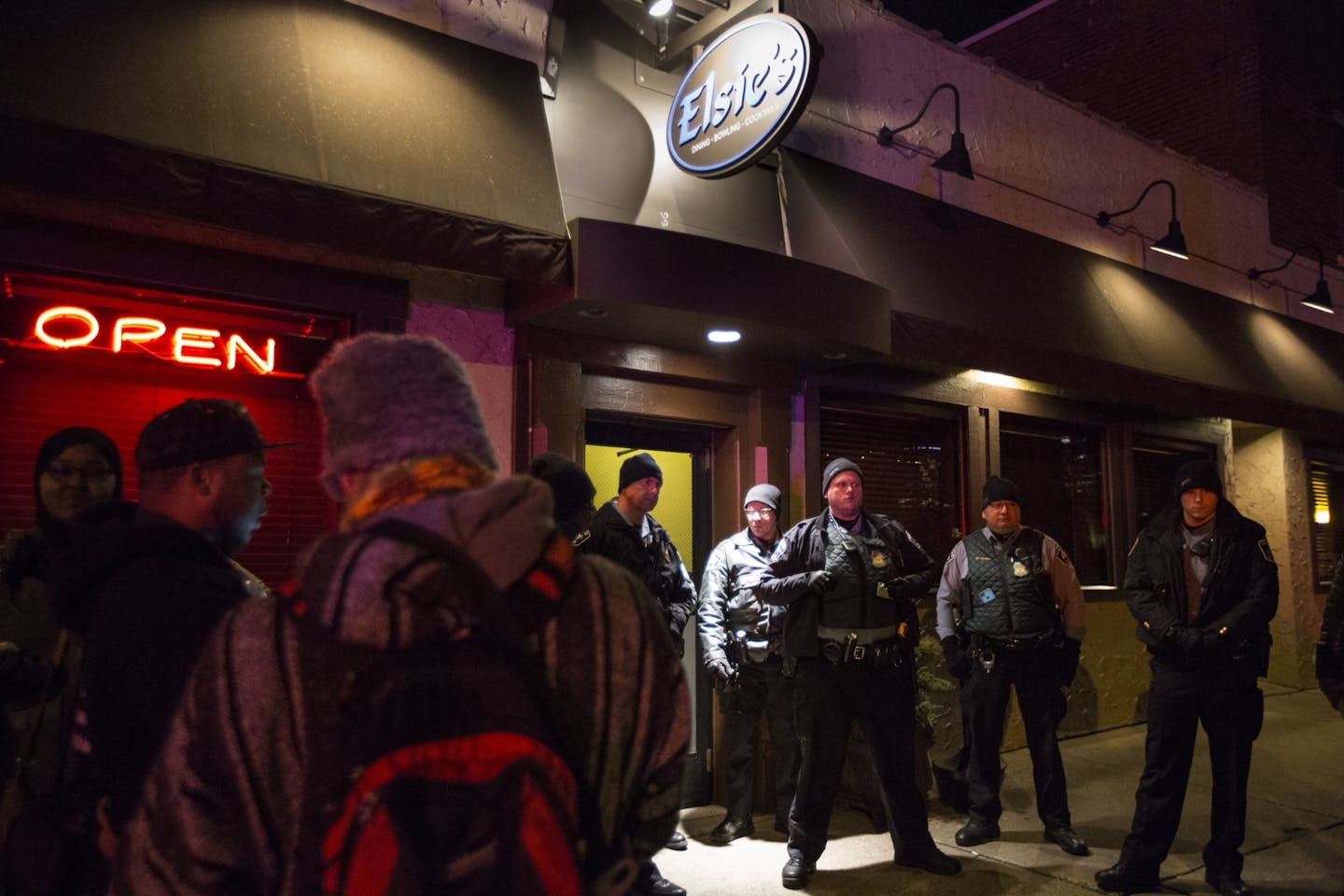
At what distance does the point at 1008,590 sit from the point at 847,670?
143 cm

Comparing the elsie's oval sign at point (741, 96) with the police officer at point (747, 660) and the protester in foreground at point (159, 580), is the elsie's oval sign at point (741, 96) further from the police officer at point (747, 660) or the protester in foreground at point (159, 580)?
the protester in foreground at point (159, 580)

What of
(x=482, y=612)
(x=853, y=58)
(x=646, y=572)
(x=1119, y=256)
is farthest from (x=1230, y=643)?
(x=1119, y=256)

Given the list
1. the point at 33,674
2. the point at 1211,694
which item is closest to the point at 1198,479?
the point at 1211,694

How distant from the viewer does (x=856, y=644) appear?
5.09 m

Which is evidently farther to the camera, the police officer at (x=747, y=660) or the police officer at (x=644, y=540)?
the police officer at (x=747, y=660)

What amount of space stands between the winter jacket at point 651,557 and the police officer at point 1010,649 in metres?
1.87

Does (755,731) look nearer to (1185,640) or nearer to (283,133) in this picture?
(1185,640)

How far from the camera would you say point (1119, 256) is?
10.0 m

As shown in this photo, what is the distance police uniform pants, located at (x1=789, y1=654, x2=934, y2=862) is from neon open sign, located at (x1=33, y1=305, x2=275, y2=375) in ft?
11.2

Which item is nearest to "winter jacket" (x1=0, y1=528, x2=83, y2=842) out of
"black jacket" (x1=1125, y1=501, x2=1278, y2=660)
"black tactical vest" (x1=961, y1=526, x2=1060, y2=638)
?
"black jacket" (x1=1125, y1=501, x2=1278, y2=660)

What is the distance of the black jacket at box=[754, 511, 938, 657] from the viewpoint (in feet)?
16.9

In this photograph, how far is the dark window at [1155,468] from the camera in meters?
10.1

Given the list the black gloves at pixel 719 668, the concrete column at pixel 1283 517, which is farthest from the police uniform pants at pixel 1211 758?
the concrete column at pixel 1283 517

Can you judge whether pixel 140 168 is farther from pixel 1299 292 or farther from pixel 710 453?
pixel 1299 292
